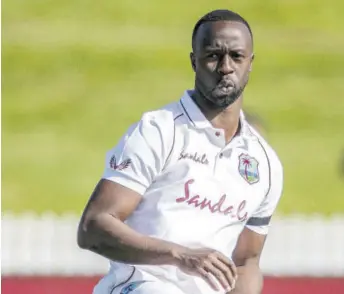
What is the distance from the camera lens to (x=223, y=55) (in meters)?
3.09

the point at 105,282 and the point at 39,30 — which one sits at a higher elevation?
the point at 39,30

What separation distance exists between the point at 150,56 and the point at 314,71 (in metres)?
2.74

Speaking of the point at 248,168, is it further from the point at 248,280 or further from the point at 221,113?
the point at 248,280

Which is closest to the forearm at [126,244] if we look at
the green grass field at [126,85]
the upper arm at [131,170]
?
the upper arm at [131,170]

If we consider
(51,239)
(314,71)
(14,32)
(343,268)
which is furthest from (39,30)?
(343,268)

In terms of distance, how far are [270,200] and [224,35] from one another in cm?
66

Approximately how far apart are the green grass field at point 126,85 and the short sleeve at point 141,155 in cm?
1091

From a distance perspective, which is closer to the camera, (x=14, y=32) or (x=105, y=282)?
(x=105, y=282)

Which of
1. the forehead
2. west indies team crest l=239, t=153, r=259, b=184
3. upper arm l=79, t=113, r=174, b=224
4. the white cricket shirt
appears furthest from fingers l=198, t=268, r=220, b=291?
the forehead

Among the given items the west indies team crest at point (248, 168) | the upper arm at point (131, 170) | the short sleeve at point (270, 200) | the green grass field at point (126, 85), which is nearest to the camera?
the upper arm at point (131, 170)

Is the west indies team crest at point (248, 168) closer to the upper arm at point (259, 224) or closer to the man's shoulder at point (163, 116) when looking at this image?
the upper arm at point (259, 224)

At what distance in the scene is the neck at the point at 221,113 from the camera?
128 inches

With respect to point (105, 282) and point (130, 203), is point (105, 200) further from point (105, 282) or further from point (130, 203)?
point (105, 282)

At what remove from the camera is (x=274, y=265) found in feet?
31.6
